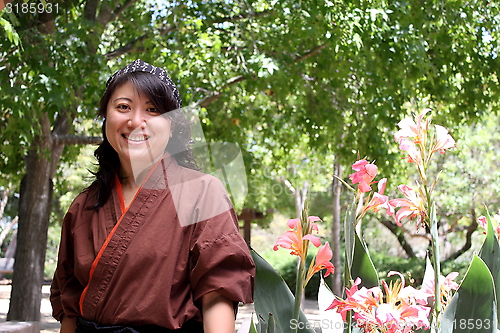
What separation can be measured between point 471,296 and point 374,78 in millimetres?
4834

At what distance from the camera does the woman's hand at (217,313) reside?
3.88 feet

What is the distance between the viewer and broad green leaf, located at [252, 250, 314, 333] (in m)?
1.09

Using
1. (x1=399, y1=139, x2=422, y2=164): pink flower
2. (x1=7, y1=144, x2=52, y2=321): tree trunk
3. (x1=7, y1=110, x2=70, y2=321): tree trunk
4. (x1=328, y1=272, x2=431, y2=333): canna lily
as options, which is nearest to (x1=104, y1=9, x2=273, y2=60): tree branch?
(x1=7, y1=110, x2=70, y2=321): tree trunk

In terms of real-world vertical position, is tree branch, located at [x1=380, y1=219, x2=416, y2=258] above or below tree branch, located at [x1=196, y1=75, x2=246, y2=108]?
below

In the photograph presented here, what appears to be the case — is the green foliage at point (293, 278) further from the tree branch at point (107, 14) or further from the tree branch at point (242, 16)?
the tree branch at point (107, 14)

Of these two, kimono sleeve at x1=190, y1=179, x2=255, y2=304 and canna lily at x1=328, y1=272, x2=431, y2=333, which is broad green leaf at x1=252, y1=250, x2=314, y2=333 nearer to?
kimono sleeve at x1=190, y1=179, x2=255, y2=304

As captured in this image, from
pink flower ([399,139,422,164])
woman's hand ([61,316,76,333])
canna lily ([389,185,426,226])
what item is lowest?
woman's hand ([61,316,76,333])

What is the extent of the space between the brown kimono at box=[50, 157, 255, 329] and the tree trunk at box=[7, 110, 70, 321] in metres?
4.70

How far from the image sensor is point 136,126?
1345mm

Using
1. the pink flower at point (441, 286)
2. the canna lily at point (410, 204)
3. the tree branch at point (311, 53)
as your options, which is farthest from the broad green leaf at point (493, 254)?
the tree branch at point (311, 53)

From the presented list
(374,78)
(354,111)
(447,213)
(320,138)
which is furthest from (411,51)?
(447,213)

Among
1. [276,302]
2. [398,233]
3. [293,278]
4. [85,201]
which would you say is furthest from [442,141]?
[293,278]

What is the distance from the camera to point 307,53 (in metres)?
5.96

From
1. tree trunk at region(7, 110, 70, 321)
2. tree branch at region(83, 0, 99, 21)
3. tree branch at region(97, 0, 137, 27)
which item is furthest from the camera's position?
tree trunk at region(7, 110, 70, 321)
